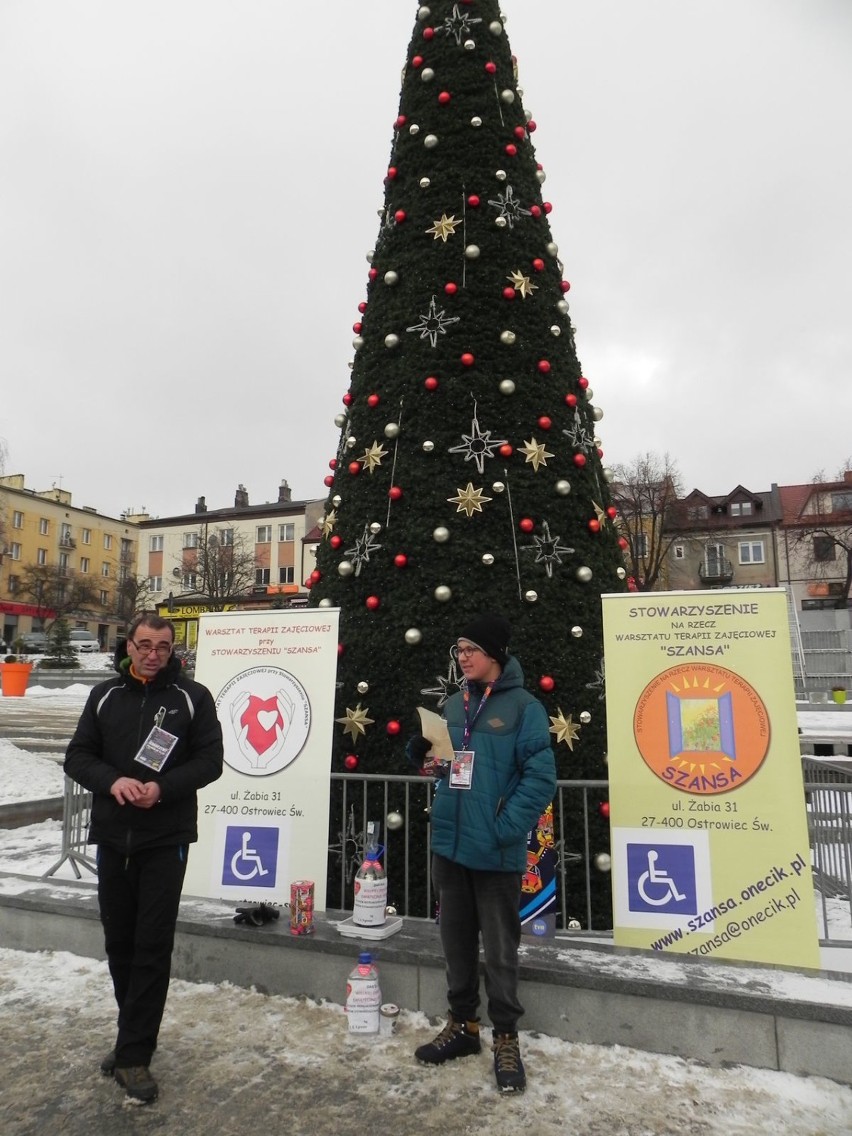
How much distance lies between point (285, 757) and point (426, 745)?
65.9 inches

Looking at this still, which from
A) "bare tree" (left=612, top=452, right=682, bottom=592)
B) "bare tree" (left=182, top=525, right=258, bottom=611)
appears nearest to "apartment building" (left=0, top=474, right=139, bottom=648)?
"bare tree" (left=182, top=525, right=258, bottom=611)

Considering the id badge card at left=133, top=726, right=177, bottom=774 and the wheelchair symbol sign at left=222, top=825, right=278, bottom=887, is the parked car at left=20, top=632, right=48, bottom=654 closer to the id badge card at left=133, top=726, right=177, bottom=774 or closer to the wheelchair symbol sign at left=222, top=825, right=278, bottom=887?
the wheelchair symbol sign at left=222, top=825, right=278, bottom=887

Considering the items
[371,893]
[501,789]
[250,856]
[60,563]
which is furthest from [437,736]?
[60,563]

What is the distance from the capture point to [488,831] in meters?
3.46

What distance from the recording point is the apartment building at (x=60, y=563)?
64.6m

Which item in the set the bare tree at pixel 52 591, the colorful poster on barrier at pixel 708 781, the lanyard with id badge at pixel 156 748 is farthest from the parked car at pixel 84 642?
the colorful poster on barrier at pixel 708 781

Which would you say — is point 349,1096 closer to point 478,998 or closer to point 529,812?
point 478,998

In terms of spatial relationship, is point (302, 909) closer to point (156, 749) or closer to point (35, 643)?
point (156, 749)

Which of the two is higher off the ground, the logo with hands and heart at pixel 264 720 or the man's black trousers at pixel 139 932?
the logo with hands and heart at pixel 264 720

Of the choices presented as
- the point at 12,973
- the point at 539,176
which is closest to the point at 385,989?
the point at 12,973

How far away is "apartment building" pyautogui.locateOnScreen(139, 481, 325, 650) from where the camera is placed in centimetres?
5366

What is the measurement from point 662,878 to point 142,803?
2798mm

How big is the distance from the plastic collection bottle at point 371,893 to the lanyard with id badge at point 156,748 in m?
1.25

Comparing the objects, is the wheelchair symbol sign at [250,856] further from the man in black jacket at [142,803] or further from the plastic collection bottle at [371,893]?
the man in black jacket at [142,803]
